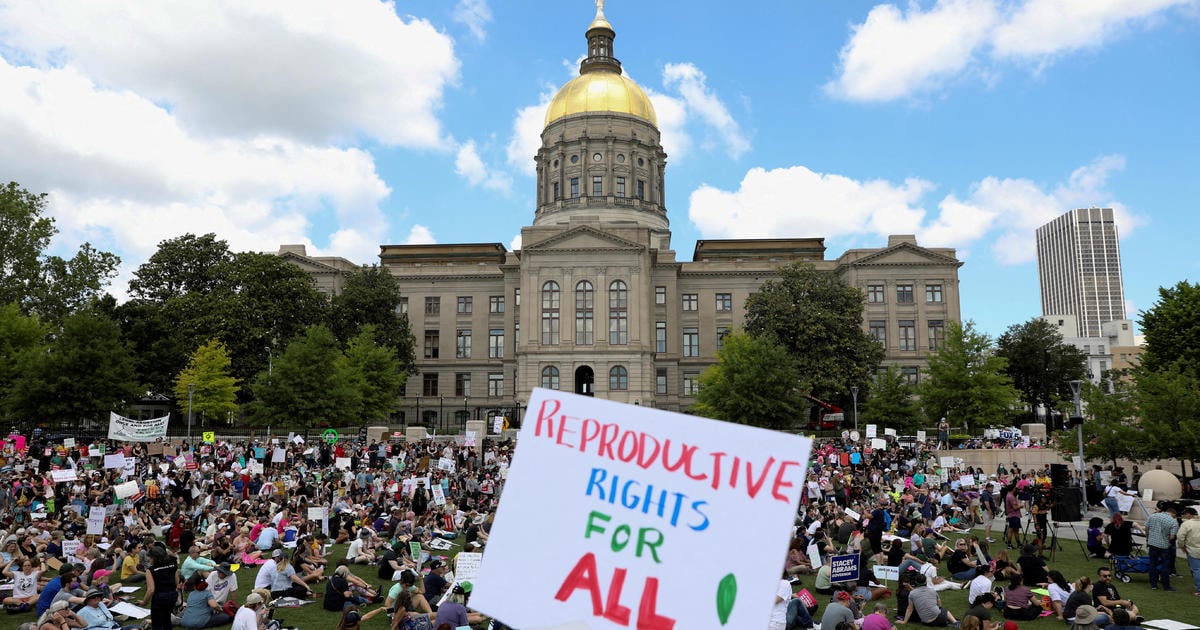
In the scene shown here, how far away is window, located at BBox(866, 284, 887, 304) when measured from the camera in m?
76.0

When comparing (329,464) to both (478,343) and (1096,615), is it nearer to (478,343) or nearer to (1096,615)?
(1096,615)

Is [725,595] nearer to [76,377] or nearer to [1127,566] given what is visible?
[1127,566]

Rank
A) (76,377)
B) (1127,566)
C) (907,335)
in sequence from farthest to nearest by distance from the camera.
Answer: (907,335)
(76,377)
(1127,566)

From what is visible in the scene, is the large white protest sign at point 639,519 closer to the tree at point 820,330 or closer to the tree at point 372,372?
the tree at point 820,330

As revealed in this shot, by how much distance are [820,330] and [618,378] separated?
16.5 metres

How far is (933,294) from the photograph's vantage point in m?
75.8

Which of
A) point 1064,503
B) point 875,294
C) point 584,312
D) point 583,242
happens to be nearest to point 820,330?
point 875,294

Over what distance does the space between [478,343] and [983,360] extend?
43140mm

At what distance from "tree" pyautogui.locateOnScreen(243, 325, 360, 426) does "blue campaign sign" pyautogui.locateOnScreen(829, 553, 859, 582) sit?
41108mm

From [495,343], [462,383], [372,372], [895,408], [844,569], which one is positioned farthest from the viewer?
[462,383]

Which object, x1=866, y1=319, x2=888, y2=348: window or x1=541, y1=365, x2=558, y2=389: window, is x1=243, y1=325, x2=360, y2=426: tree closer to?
x1=541, y1=365, x2=558, y2=389: window

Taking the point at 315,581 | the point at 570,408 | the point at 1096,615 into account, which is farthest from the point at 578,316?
the point at 570,408

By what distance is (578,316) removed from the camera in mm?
70062

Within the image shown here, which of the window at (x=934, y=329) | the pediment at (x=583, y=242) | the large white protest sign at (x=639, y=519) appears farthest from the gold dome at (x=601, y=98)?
the large white protest sign at (x=639, y=519)
